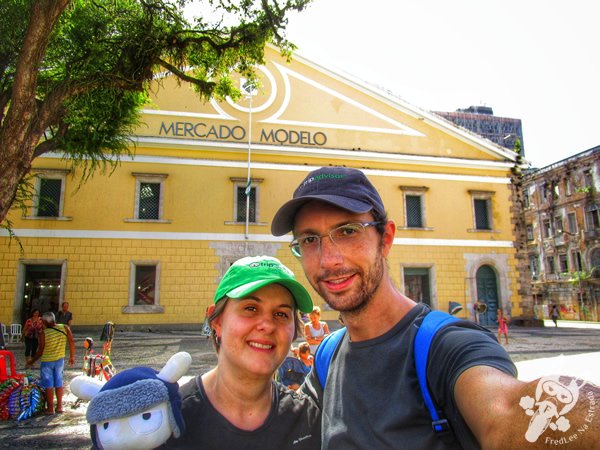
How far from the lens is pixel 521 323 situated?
730 inches

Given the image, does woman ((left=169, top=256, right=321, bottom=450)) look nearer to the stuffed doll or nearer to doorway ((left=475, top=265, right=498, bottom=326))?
the stuffed doll

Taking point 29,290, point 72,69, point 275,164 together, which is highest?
point 275,164

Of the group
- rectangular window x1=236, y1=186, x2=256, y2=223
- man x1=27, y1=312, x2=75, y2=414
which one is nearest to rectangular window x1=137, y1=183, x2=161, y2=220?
rectangular window x1=236, y1=186, x2=256, y2=223

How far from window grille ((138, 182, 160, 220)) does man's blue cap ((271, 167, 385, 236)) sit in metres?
16.0

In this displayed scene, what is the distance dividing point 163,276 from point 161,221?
7.49ft

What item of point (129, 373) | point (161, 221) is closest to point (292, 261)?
point (161, 221)

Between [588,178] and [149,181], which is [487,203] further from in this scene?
[588,178]

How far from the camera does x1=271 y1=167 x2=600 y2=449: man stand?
86 centimetres

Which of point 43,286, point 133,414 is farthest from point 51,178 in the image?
point 133,414

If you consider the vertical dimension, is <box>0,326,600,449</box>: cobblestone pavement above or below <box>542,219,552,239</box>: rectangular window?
below

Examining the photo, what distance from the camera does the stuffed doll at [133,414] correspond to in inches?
57.3

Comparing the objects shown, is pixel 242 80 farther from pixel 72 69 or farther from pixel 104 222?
pixel 72 69

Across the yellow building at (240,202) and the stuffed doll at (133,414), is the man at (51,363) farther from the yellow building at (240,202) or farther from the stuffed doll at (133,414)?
the yellow building at (240,202)

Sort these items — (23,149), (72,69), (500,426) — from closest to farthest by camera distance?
1. (500,426)
2. (23,149)
3. (72,69)
